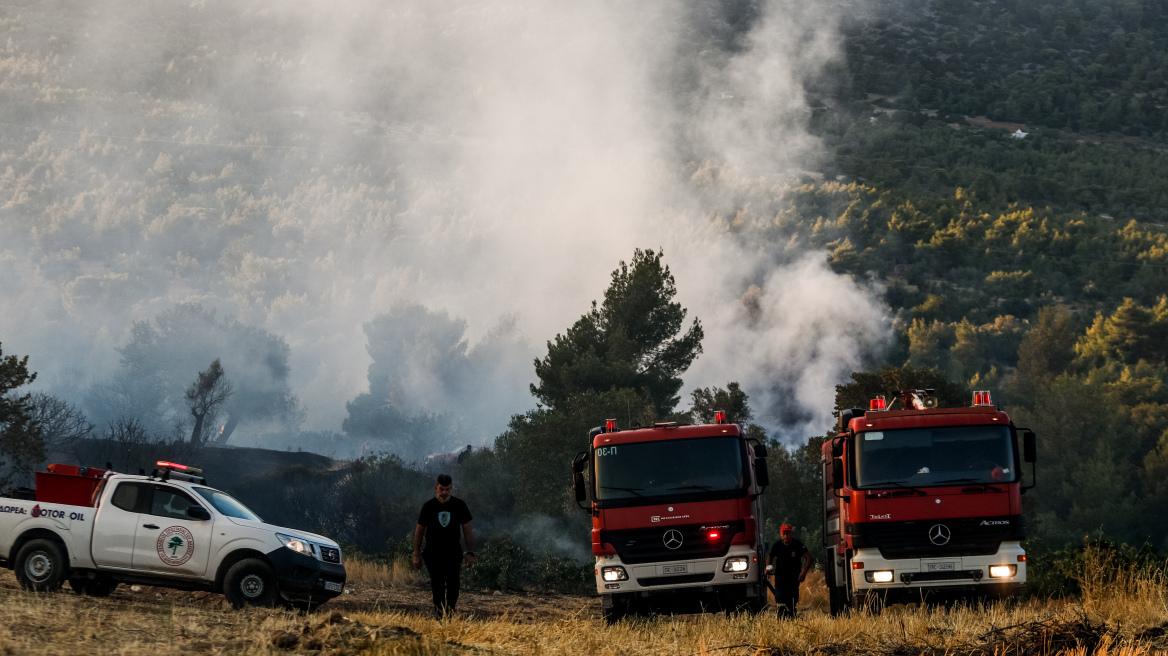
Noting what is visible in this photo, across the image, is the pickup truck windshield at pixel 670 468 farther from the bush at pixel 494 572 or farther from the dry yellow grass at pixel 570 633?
Answer: the bush at pixel 494 572

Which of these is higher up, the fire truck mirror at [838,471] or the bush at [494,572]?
the fire truck mirror at [838,471]

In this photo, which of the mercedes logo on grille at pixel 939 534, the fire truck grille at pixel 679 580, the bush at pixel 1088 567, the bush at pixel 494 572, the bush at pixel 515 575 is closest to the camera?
the mercedes logo on grille at pixel 939 534

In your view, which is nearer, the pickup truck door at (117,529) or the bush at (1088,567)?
the pickup truck door at (117,529)

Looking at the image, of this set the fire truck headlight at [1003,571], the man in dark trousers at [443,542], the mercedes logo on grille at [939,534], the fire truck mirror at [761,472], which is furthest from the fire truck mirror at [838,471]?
the man in dark trousers at [443,542]

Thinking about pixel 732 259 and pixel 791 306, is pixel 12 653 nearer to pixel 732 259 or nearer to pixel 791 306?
pixel 791 306

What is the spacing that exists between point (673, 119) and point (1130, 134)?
7276cm

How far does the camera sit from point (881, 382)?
3703 cm

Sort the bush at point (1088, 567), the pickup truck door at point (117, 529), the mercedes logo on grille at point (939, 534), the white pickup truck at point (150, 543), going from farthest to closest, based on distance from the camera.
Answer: the bush at point (1088, 567)
the mercedes logo on grille at point (939, 534)
the pickup truck door at point (117, 529)
the white pickup truck at point (150, 543)

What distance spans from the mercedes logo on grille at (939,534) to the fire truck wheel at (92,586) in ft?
33.5

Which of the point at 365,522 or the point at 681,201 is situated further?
the point at 681,201

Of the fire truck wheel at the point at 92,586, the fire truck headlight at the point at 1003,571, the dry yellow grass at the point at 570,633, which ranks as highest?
the fire truck headlight at the point at 1003,571

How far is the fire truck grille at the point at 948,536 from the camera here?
43.6ft

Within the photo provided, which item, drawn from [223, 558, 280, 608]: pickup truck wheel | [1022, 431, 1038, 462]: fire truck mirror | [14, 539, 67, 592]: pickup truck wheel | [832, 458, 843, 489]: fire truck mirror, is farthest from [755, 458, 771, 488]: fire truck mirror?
[14, 539, 67, 592]: pickup truck wheel

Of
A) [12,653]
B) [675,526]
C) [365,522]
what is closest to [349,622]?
[12,653]
